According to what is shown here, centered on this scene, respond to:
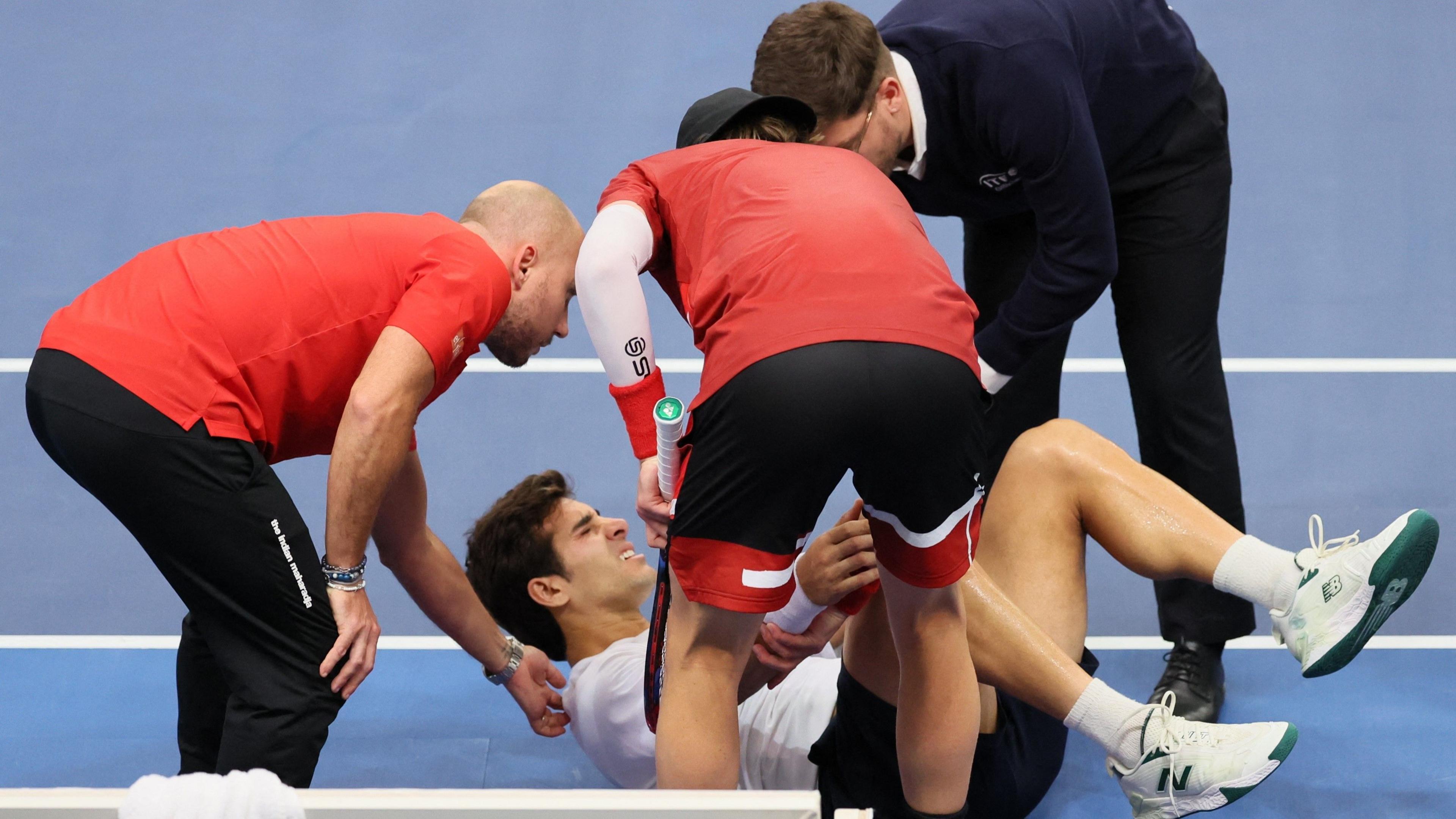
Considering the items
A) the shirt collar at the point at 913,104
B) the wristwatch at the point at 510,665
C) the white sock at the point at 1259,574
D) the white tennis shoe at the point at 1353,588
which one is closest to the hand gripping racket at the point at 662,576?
the wristwatch at the point at 510,665

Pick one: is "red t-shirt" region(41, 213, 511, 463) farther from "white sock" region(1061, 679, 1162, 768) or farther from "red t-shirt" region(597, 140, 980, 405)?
"white sock" region(1061, 679, 1162, 768)

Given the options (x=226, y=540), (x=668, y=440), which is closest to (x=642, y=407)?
(x=668, y=440)

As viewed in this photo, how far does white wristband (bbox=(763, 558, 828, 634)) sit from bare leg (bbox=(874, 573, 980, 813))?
267 mm

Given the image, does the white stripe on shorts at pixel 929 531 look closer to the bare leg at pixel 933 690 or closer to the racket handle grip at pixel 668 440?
the bare leg at pixel 933 690

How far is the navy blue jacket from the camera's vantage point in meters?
3.26

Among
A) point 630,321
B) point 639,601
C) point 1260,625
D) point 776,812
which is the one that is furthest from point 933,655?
point 1260,625

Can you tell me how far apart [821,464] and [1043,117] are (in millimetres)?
1310

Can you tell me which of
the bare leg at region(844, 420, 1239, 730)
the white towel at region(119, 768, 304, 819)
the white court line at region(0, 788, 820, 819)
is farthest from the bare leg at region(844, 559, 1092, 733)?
the white towel at region(119, 768, 304, 819)

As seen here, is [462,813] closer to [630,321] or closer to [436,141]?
[630,321]

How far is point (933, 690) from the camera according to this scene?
2.67 meters

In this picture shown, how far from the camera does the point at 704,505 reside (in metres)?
2.42

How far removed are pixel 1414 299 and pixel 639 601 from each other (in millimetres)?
3399

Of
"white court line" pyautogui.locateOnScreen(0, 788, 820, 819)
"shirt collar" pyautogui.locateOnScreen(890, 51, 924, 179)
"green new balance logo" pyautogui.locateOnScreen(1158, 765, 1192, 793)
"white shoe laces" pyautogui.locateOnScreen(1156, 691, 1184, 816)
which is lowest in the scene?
"green new balance logo" pyautogui.locateOnScreen(1158, 765, 1192, 793)

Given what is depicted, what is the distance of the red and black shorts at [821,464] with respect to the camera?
2309 mm
